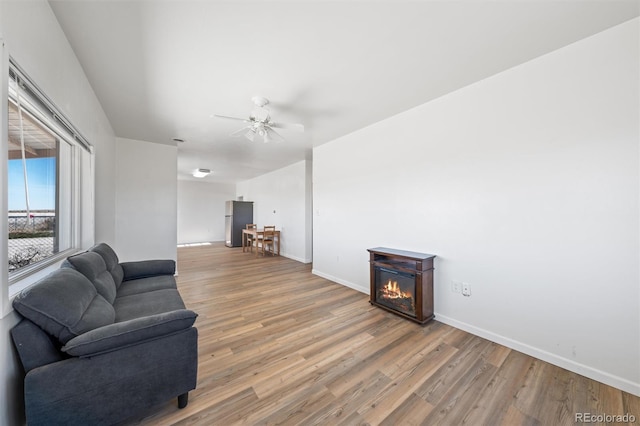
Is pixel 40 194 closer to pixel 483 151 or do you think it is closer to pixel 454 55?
pixel 454 55

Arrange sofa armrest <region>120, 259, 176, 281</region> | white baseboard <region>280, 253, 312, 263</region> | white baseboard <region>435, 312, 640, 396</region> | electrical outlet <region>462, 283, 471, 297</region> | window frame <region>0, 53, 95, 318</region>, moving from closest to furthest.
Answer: window frame <region>0, 53, 95, 318</region> < white baseboard <region>435, 312, 640, 396</region> < electrical outlet <region>462, 283, 471, 297</region> < sofa armrest <region>120, 259, 176, 281</region> < white baseboard <region>280, 253, 312, 263</region>

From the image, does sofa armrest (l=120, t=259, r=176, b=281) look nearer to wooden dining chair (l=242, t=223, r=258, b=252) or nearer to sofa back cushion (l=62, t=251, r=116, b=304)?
sofa back cushion (l=62, t=251, r=116, b=304)

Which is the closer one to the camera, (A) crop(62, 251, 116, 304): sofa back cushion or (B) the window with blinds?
(B) the window with blinds

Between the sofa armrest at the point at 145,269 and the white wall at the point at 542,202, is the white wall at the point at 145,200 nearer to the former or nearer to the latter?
the sofa armrest at the point at 145,269

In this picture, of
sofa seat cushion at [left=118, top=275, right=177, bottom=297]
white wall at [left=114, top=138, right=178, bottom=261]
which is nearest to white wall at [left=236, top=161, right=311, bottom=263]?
white wall at [left=114, top=138, right=178, bottom=261]

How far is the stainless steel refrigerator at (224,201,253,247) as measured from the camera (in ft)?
26.8

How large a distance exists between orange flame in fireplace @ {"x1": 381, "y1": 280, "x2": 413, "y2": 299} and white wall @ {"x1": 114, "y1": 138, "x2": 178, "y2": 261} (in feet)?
13.5

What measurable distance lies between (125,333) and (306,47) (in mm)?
2334

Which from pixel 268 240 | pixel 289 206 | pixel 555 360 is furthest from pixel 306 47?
pixel 268 240

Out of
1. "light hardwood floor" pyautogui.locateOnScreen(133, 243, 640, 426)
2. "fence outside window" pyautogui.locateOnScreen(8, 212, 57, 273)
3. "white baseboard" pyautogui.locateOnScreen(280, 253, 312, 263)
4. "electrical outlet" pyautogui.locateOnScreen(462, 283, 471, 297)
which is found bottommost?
"light hardwood floor" pyautogui.locateOnScreen(133, 243, 640, 426)

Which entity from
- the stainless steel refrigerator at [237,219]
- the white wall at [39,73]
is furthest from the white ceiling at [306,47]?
the stainless steel refrigerator at [237,219]

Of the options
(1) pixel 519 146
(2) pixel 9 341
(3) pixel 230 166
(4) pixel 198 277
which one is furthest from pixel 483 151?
(3) pixel 230 166

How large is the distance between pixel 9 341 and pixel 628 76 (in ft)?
13.4

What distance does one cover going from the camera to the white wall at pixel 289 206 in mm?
5906
